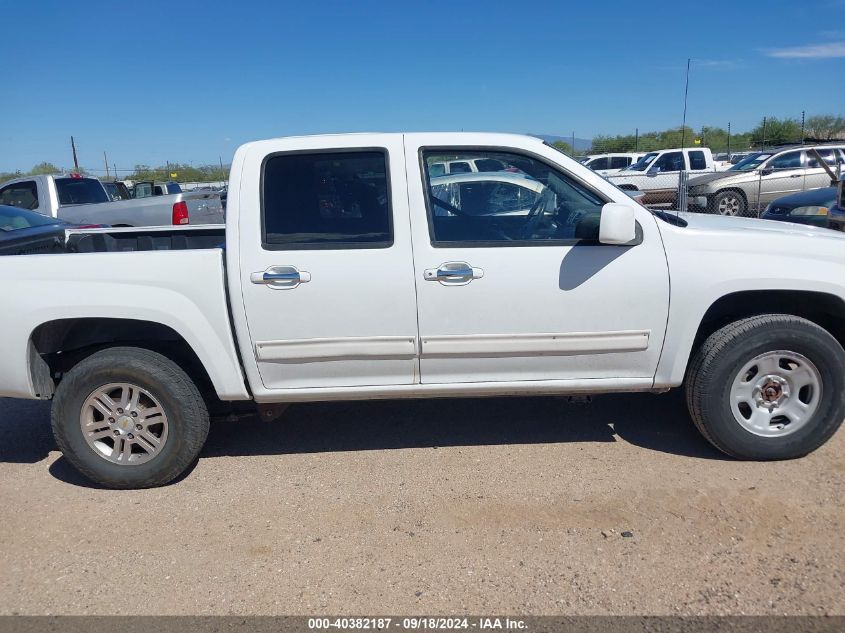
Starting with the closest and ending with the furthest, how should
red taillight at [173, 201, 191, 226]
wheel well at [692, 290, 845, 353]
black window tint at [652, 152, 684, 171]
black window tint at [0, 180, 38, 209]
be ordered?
wheel well at [692, 290, 845, 353]
red taillight at [173, 201, 191, 226]
black window tint at [0, 180, 38, 209]
black window tint at [652, 152, 684, 171]

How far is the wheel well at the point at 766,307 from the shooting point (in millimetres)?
3982

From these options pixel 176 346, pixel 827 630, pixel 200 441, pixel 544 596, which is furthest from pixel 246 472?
pixel 827 630

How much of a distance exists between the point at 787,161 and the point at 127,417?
16213 mm

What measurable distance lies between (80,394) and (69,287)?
0.60 metres

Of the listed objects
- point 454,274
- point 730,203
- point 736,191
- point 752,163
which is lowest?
point 730,203

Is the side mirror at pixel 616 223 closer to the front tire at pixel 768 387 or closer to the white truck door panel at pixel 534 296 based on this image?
the white truck door panel at pixel 534 296

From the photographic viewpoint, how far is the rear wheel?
15.2 m

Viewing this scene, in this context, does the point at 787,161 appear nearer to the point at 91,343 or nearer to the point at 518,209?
the point at 518,209

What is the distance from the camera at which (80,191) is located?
41.4 feet

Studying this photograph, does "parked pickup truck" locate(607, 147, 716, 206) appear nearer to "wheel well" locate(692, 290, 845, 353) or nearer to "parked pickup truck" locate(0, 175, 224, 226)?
"parked pickup truck" locate(0, 175, 224, 226)

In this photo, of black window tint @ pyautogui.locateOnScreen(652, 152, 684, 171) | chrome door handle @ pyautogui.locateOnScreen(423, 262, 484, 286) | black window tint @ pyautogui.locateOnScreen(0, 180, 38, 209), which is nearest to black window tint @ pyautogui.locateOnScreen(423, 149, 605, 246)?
chrome door handle @ pyautogui.locateOnScreen(423, 262, 484, 286)

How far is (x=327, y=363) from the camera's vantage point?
3.89 m

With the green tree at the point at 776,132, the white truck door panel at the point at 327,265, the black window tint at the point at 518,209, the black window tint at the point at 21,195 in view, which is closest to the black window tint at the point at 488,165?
the black window tint at the point at 518,209

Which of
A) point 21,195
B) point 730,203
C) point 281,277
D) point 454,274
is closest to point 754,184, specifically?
point 730,203
